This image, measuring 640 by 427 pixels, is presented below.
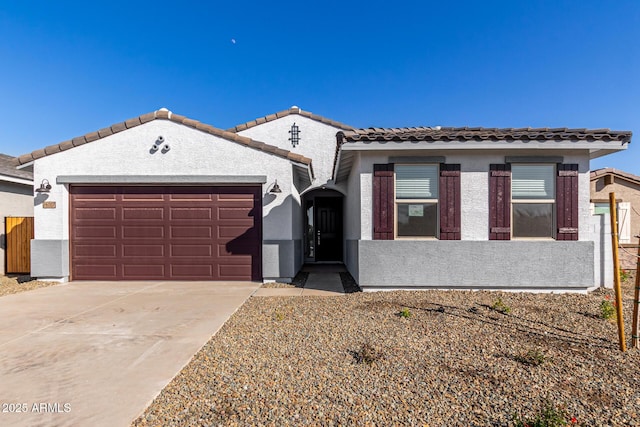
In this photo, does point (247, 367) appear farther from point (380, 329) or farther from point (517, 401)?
Answer: point (517, 401)

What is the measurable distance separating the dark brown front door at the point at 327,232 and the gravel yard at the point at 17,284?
8.03 m

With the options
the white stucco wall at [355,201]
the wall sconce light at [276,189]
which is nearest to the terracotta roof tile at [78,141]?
the wall sconce light at [276,189]

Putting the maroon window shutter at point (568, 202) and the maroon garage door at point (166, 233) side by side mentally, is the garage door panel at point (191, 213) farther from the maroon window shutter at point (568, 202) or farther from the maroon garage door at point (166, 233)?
the maroon window shutter at point (568, 202)

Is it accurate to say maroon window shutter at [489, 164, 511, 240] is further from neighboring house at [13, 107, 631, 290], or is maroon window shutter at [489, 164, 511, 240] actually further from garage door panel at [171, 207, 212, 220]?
garage door panel at [171, 207, 212, 220]

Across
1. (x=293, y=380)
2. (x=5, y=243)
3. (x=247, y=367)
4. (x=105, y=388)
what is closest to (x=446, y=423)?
(x=293, y=380)

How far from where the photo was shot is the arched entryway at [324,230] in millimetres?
12594

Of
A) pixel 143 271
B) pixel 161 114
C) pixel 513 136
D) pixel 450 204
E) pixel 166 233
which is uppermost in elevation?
pixel 161 114

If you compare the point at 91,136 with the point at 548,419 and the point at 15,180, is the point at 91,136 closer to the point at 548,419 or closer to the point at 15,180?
the point at 15,180

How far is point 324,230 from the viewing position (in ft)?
41.5

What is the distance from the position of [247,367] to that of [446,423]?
193 cm

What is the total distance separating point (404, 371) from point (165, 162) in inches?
296

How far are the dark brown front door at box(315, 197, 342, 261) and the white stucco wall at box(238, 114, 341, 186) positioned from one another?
1.71 meters

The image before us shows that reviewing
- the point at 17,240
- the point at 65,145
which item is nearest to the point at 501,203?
the point at 65,145

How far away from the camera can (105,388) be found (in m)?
2.99
